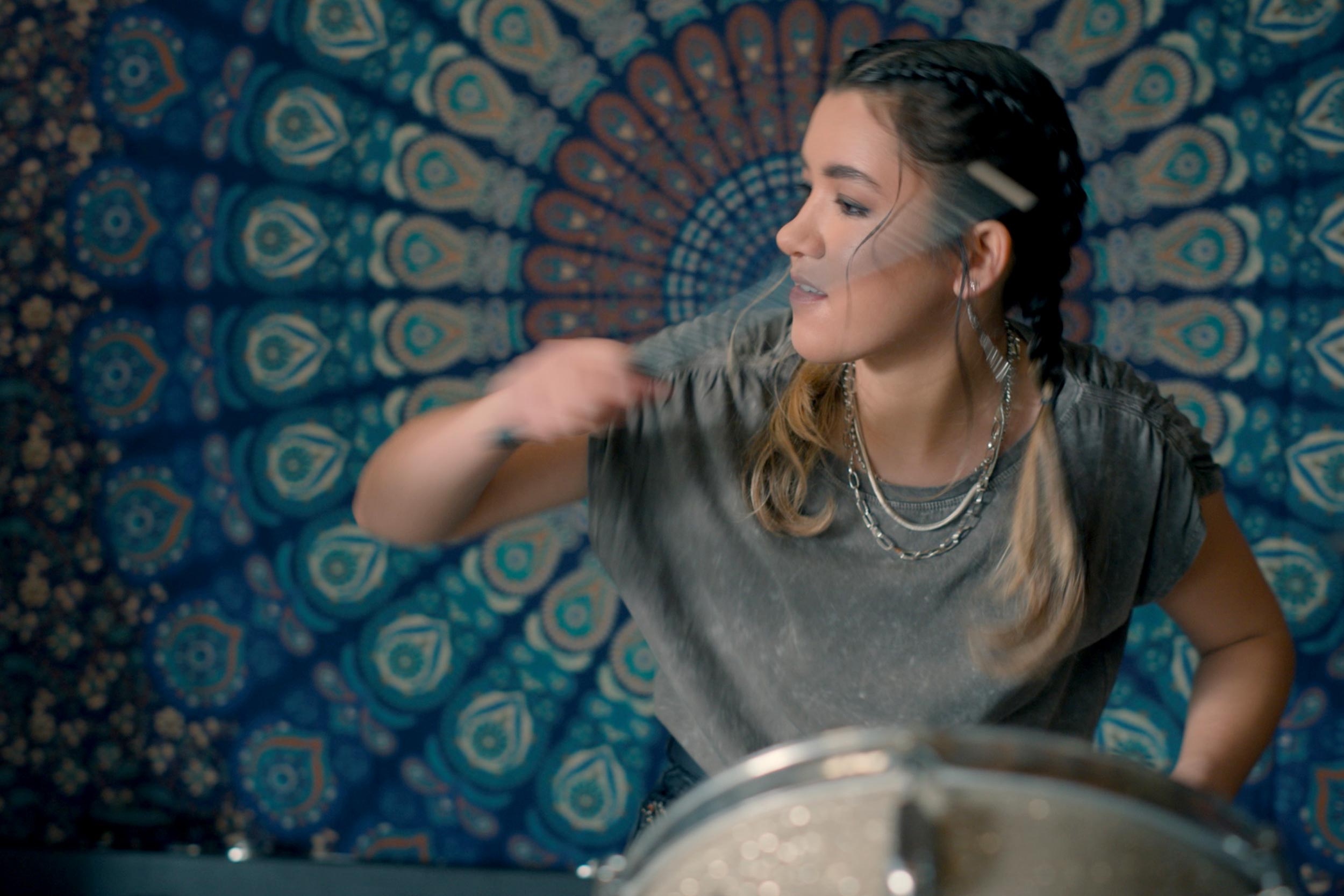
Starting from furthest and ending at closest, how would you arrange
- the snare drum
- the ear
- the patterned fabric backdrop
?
the patterned fabric backdrop
the ear
the snare drum

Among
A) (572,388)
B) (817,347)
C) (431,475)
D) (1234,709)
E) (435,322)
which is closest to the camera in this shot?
(572,388)

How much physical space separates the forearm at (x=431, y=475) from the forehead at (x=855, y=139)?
17.3 inches

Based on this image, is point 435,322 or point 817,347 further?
point 435,322

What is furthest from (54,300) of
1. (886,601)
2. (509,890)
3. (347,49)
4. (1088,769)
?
(1088,769)

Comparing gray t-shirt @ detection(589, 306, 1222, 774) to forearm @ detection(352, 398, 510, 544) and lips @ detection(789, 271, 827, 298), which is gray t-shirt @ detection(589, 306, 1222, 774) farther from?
forearm @ detection(352, 398, 510, 544)

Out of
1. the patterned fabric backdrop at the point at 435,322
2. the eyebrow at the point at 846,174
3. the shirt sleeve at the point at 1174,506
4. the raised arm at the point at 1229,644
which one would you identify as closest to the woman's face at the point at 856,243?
the eyebrow at the point at 846,174

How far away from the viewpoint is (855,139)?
1.06 m

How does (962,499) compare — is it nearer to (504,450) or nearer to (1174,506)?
(1174,506)

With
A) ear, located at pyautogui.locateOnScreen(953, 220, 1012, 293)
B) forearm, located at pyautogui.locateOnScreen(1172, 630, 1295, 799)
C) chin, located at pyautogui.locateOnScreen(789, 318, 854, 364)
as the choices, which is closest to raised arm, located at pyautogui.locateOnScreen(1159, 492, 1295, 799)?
forearm, located at pyautogui.locateOnScreen(1172, 630, 1295, 799)

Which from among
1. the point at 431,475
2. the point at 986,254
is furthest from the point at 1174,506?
the point at 431,475

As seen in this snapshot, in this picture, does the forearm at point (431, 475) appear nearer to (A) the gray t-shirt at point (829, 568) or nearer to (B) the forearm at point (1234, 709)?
(A) the gray t-shirt at point (829, 568)

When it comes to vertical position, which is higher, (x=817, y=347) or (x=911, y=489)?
(x=817, y=347)

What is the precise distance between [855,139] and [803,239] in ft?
0.37

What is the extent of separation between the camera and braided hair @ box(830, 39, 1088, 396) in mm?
1054
